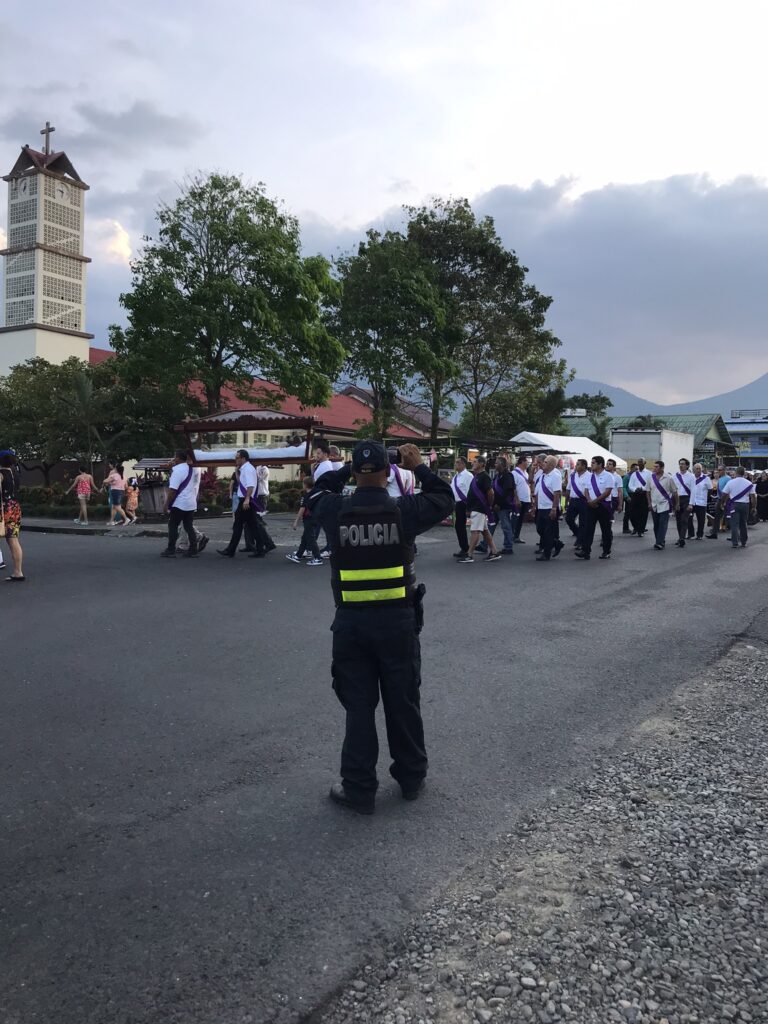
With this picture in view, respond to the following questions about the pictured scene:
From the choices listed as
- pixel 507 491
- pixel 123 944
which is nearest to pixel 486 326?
pixel 507 491

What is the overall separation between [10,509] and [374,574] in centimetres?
879

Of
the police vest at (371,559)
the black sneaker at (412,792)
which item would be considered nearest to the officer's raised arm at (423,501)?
the police vest at (371,559)

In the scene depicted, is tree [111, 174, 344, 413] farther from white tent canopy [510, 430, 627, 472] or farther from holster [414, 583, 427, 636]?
holster [414, 583, 427, 636]

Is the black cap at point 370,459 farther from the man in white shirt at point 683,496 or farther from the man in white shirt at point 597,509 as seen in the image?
the man in white shirt at point 683,496

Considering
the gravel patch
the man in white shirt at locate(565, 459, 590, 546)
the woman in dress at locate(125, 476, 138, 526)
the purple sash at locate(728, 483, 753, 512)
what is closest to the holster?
the gravel patch

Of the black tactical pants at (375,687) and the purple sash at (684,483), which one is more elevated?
the purple sash at (684,483)

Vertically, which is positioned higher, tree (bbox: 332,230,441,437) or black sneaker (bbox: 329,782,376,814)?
tree (bbox: 332,230,441,437)

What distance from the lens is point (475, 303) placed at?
1336 inches

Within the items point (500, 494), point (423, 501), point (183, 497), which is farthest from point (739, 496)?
point (423, 501)

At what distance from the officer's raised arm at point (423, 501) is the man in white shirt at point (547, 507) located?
32.0 feet

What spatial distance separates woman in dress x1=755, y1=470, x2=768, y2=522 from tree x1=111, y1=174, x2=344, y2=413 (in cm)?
1633

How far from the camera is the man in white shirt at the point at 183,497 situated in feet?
43.2

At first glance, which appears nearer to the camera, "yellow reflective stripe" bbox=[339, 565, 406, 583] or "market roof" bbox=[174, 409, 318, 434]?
"yellow reflective stripe" bbox=[339, 565, 406, 583]

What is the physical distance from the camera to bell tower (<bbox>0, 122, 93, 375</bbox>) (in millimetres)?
71188
